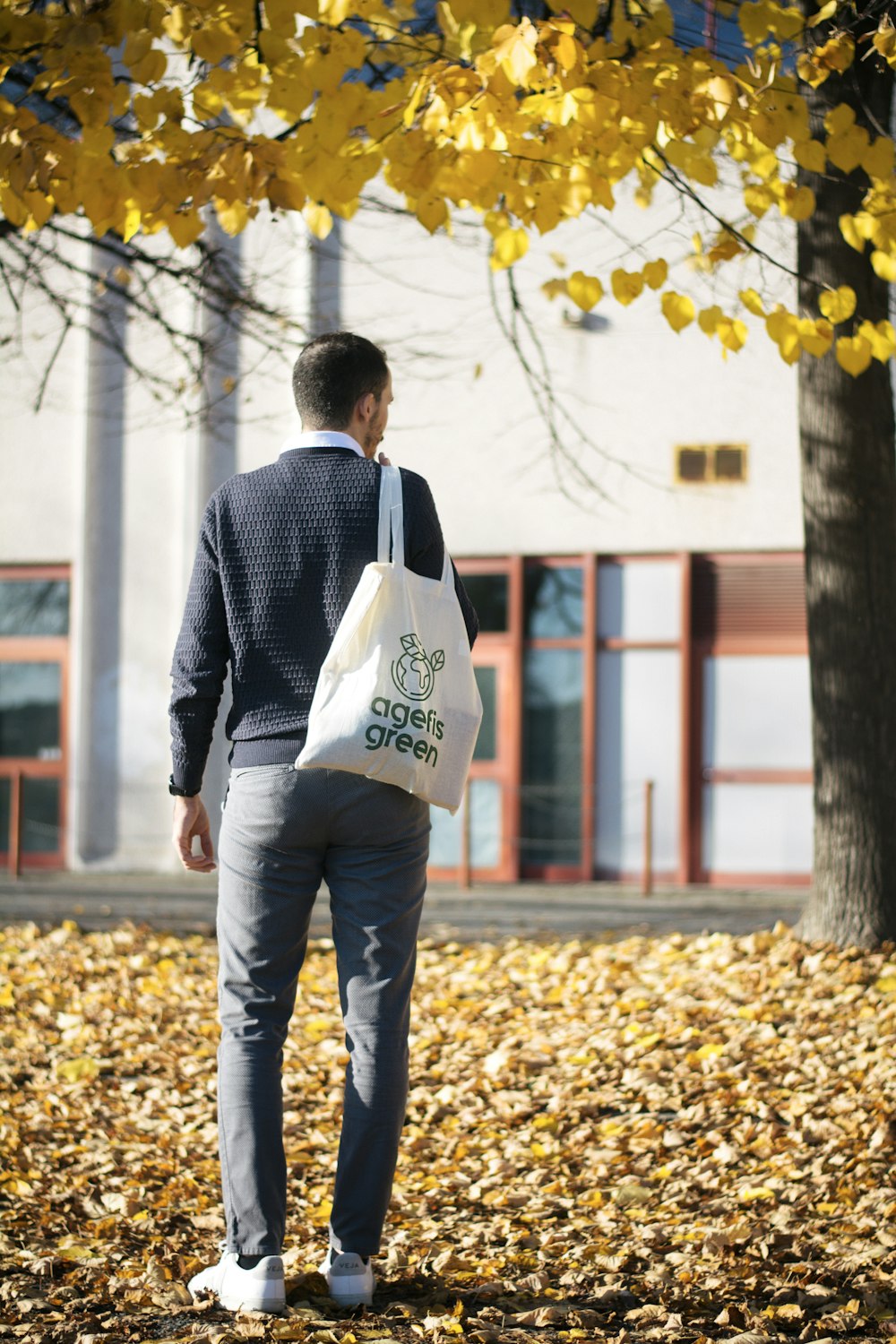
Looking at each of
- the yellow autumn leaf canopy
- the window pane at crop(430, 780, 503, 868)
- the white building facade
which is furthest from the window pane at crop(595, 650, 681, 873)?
the yellow autumn leaf canopy

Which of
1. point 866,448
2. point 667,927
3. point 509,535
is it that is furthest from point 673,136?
point 509,535

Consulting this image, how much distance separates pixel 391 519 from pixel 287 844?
70 cm

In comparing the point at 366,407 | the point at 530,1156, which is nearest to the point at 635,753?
the point at 530,1156

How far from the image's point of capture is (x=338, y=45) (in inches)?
168

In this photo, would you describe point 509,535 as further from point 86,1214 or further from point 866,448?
point 86,1214

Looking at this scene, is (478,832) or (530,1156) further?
(478,832)

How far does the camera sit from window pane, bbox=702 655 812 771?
12359 millimetres

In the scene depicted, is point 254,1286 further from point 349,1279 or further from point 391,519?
point 391,519

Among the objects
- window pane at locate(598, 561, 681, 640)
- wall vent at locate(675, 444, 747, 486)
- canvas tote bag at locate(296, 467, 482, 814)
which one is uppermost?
wall vent at locate(675, 444, 747, 486)

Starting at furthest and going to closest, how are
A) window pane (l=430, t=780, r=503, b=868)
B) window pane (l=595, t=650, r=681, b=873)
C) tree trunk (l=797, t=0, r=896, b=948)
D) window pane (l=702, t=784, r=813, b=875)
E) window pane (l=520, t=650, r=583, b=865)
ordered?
1. window pane (l=430, t=780, r=503, b=868)
2. window pane (l=520, t=650, r=583, b=865)
3. window pane (l=595, t=650, r=681, b=873)
4. window pane (l=702, t=784, r=813, b=875)
5. tree trunk (l=797, t=0, r=896, b=948)

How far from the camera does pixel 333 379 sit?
312cm

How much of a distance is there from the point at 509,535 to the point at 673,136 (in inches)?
332

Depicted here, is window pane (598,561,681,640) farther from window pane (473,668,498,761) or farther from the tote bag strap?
the tote bag strap

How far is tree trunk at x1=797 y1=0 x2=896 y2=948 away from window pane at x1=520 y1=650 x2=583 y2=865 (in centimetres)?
656
